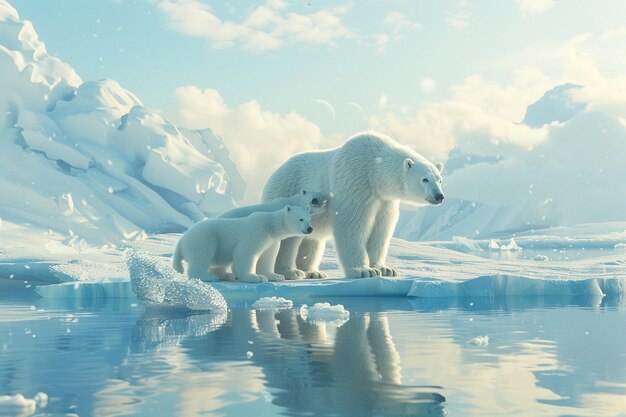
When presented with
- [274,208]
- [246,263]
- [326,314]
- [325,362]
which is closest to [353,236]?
[274,208]

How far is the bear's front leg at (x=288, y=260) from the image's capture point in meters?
10.9

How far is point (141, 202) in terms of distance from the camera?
32000 millimetres

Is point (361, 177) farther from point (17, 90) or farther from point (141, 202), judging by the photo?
point (17, 90)

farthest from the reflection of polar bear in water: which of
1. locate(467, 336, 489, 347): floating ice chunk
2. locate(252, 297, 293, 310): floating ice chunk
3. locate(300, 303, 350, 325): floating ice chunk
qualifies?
locate(252, 297, 293, 310): floating ice chunk

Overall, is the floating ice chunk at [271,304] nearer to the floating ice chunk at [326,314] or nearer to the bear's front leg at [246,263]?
the bear's front leg at [246,263]

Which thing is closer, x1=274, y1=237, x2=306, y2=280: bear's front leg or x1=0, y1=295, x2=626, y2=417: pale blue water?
x1=0, y1=295, x2=626, y2=417: pale blue water

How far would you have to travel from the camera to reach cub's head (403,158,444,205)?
9.87 m

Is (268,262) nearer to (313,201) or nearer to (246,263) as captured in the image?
(246,263)

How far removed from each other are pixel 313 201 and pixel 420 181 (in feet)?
4.86

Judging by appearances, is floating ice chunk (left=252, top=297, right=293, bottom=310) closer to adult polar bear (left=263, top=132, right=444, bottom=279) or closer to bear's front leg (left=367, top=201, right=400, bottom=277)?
adult polar bear (left=263, top=132, right=444, bottom=279)

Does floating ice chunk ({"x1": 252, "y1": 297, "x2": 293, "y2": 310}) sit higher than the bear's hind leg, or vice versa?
the bear's hind leg

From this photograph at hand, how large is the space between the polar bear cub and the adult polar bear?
0.68ft

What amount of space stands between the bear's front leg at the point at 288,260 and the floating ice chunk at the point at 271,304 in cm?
162

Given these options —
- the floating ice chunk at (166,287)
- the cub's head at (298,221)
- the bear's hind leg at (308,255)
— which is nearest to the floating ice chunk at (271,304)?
the floating ice chunk at (166,287)
